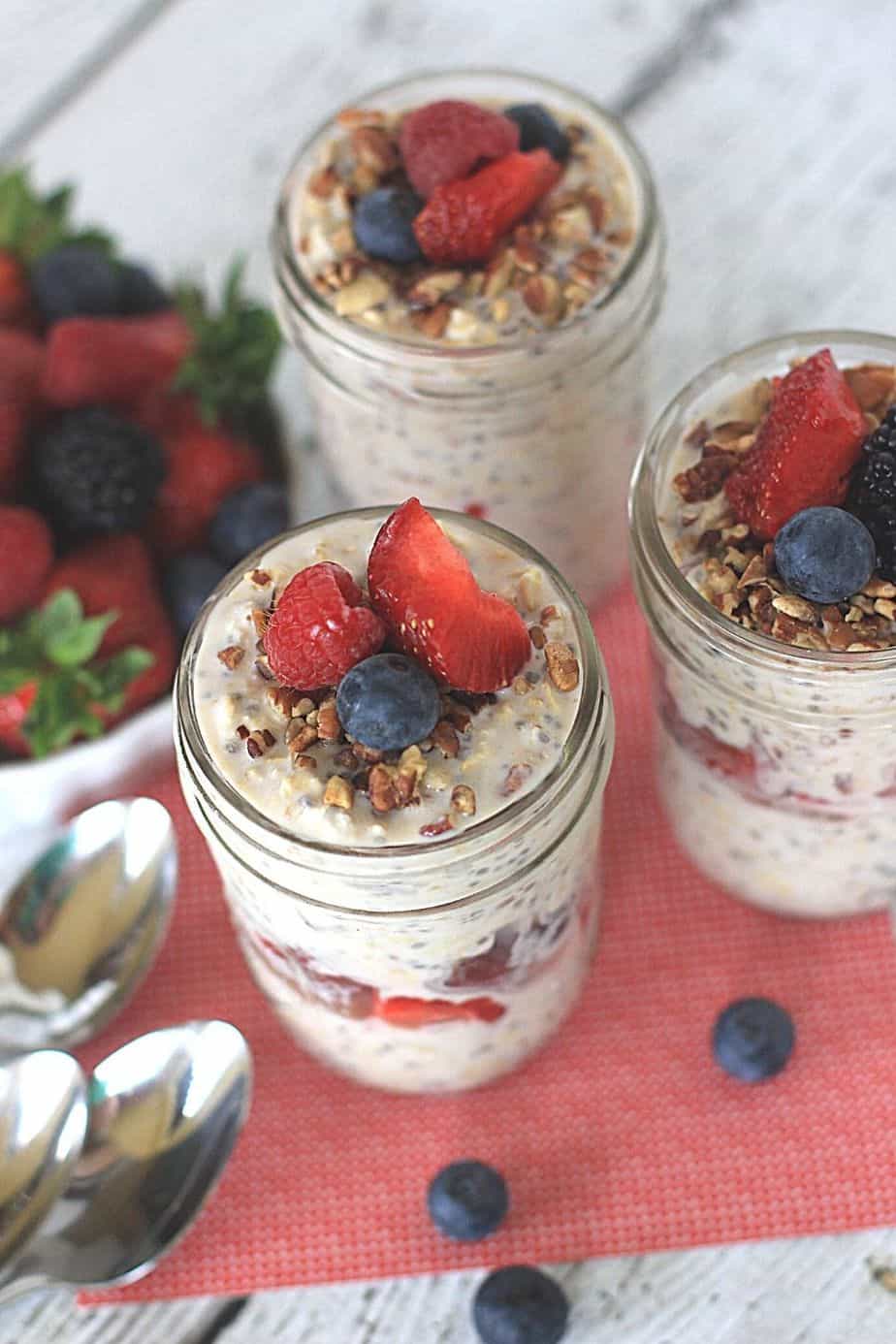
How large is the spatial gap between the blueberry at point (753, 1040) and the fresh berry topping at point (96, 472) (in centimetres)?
70

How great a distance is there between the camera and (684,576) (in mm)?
1165

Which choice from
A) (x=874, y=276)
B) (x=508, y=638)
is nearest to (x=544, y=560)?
(x=508, y=638)

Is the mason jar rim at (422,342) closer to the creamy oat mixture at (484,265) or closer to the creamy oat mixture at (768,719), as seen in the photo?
the creamy oat mixture at (484,265)

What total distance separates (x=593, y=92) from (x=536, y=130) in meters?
0.61

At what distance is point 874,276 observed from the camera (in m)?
1.77

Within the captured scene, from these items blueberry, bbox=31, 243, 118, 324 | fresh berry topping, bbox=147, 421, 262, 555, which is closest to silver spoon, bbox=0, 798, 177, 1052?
fresh berry topping, bbox=147, 421, 262, 555

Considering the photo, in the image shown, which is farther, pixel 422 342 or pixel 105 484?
pixel 105 484

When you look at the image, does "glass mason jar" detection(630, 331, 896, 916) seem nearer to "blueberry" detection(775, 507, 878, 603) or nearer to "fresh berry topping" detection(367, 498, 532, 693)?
"blueberry" detection(775, 507, 878, 603)

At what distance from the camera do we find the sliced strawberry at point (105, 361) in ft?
5.10

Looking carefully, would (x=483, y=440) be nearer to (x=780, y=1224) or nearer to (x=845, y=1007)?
(x=845, y=1007)

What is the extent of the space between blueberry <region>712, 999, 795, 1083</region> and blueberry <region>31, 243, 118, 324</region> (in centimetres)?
91

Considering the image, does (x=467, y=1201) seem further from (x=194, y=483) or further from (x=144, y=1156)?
(x=194, y=483)

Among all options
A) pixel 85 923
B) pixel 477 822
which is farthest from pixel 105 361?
pixel 477 822

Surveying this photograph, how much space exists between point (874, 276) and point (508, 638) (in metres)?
0.91
